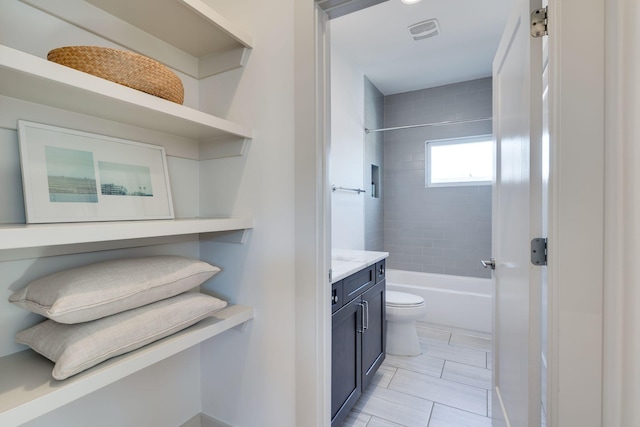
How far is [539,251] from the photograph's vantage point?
932 mm

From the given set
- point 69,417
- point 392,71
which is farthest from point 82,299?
point 392,71

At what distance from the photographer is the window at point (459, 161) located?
344 centimetres

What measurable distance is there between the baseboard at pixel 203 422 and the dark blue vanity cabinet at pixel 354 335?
0.56m

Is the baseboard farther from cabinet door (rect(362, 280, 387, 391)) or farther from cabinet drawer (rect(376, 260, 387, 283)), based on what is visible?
cabinet drawer (rect(376, 260, 387, 283))

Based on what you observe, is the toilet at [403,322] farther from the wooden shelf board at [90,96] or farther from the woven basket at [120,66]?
the woven basket at [120,66]

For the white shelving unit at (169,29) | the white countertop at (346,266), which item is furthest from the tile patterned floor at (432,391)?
the white shelving unit at (169,29)

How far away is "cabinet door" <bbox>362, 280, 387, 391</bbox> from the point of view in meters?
1.81

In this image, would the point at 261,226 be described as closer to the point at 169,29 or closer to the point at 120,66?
the point at 120,66

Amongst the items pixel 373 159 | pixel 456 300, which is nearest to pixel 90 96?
pixel 373 159

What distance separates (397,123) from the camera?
3828mm

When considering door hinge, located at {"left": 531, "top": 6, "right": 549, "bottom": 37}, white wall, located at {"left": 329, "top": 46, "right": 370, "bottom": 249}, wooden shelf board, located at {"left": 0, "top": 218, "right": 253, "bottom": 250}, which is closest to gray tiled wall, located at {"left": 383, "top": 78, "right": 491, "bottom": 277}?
white wall, located at {"left": 329, "top": 46, "right": 370, "bottom": 249}

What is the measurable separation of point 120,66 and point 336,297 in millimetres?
A: 1235

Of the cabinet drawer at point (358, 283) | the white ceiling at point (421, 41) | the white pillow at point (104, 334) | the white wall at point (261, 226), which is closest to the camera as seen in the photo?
the white pillow at point (104, 334)

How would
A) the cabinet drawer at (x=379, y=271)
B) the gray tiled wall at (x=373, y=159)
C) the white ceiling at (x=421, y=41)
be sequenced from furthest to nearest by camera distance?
the gray tiled wall at (x=373, y=159) → the white ceiling at (x=421, y=41) → the cabinet drawer at (x=379, y=271)
